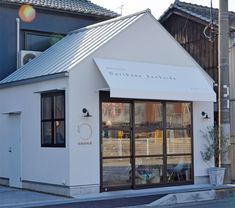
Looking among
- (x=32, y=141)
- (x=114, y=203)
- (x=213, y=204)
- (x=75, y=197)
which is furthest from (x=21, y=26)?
(x=213, y=204)

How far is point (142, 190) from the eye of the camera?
15531mm

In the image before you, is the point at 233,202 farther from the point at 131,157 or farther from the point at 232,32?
the point at 232,32

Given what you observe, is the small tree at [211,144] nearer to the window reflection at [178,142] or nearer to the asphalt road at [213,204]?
the window reflection at [178,142]

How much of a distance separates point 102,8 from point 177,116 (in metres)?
7.50

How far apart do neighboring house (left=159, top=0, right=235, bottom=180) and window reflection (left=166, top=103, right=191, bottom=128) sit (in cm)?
Result: 269

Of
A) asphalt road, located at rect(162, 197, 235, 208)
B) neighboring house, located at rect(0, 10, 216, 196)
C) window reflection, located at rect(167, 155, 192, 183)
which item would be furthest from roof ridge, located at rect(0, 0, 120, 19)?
asphalt road, located at rect(162, 197, 235, 208)

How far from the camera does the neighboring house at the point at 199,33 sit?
759 inches

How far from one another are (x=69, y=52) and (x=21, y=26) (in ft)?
11.6

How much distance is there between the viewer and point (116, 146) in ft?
50.7

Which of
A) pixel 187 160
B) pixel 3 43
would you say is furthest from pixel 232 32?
pixel 3 43

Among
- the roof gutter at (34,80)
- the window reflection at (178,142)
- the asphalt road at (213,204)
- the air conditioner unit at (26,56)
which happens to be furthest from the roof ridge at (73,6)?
the asphalt road at (213,204)

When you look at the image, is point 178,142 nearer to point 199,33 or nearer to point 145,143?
point 145,143

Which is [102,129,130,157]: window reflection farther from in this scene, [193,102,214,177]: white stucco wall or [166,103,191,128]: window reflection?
[193,102,214,177]: white stucco wall

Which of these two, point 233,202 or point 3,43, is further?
point 3,43
